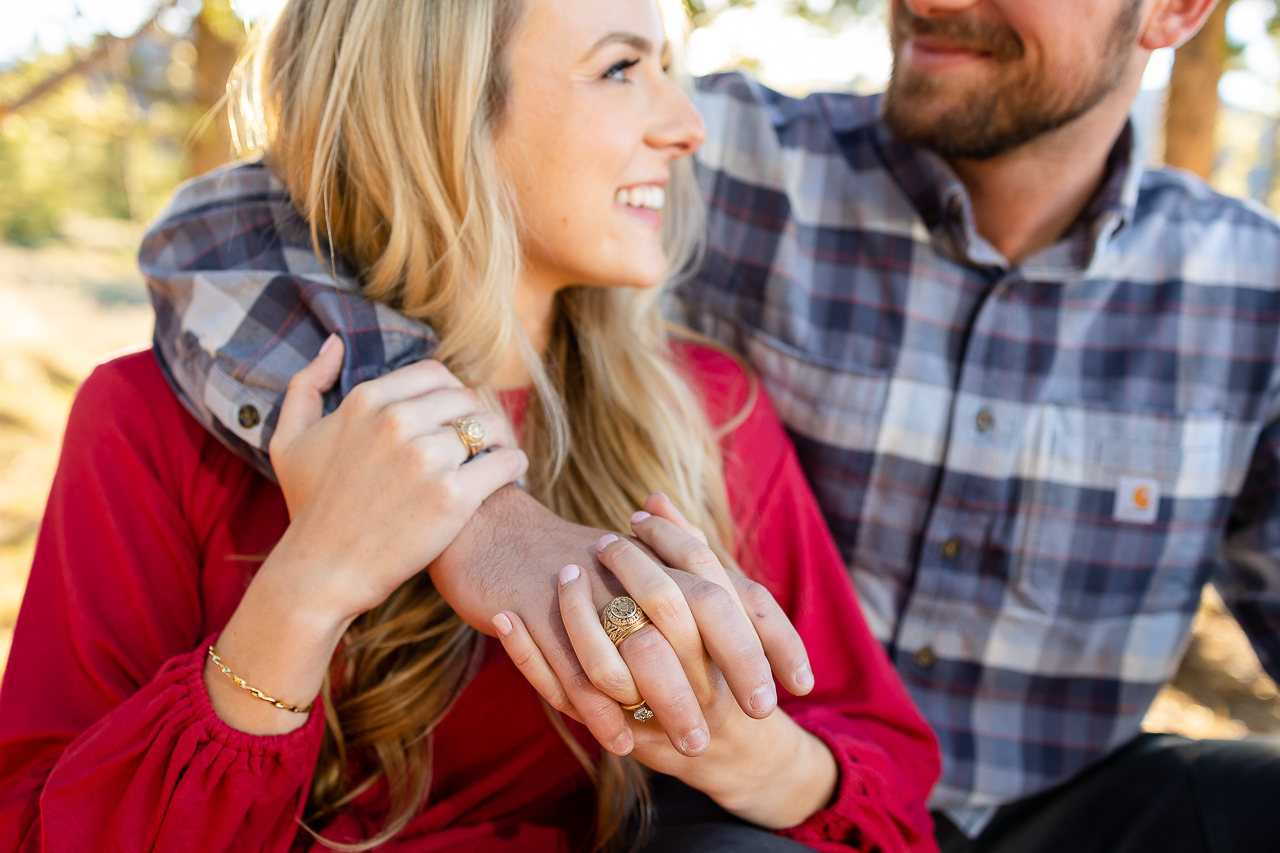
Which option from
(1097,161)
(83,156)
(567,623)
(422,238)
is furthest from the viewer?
(83,156)

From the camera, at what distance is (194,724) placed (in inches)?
44.3

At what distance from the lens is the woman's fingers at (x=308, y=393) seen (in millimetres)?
1257

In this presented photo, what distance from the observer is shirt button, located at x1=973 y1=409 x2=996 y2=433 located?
6.02ft

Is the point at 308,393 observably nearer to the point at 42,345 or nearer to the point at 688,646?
the point at 688,646

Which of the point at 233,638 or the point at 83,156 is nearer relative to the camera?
the point at 233,638

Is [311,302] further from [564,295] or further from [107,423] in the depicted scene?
[564,295]

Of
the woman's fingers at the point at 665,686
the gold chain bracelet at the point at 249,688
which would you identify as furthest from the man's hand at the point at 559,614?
the gold chain bracelet at the point at 249,688

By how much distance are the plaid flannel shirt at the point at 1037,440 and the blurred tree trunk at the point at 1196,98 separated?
4.85ft

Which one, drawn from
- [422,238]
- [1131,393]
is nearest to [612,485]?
[422,238]

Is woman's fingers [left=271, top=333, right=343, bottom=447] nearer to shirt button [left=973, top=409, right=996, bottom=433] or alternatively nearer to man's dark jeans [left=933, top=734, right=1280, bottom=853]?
shirt button [left=973, top=409, right=996, bottom=433]

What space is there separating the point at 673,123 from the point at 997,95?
2.36 ft

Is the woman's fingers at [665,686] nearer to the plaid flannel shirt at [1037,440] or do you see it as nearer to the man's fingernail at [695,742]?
the man's fingernail at [695,742]

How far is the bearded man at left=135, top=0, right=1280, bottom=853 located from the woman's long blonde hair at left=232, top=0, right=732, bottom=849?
498 millimetres

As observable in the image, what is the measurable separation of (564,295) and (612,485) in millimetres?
447
